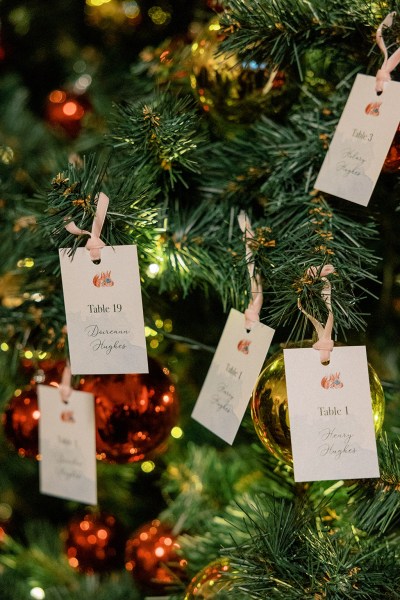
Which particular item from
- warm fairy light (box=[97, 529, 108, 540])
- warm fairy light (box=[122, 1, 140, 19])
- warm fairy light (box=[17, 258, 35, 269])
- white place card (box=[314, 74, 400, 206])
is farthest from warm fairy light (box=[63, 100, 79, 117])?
warm fairy light (box=[97, 529, 108, 540])

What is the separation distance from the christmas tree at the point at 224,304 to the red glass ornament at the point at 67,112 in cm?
5

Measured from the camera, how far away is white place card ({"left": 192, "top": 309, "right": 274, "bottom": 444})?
2.06ft

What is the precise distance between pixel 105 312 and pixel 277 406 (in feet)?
0.61

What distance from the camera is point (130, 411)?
699 mm

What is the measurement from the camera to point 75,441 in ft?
2.46

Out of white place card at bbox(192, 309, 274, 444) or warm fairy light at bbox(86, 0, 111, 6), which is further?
warm fairy light at bbox(86, 0, 111, 6)

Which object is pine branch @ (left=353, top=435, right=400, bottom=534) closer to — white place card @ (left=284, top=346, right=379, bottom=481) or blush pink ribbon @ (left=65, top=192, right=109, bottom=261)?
white place card @ (left=284, top=346, right=379, bottom=481)

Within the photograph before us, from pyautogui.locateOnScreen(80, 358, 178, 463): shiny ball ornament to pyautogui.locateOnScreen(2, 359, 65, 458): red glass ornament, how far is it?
0.26 feet

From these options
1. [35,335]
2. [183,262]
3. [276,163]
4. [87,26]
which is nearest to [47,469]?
[35,335]

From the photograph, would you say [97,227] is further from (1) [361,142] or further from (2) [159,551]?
(2) [159,551]

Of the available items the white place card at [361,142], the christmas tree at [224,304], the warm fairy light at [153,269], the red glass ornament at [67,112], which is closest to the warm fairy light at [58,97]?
the red glass ornament at [67,112]

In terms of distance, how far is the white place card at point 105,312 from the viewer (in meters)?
0.61

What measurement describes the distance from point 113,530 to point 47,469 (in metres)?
0.23

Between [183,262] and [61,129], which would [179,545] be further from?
[61,129]
